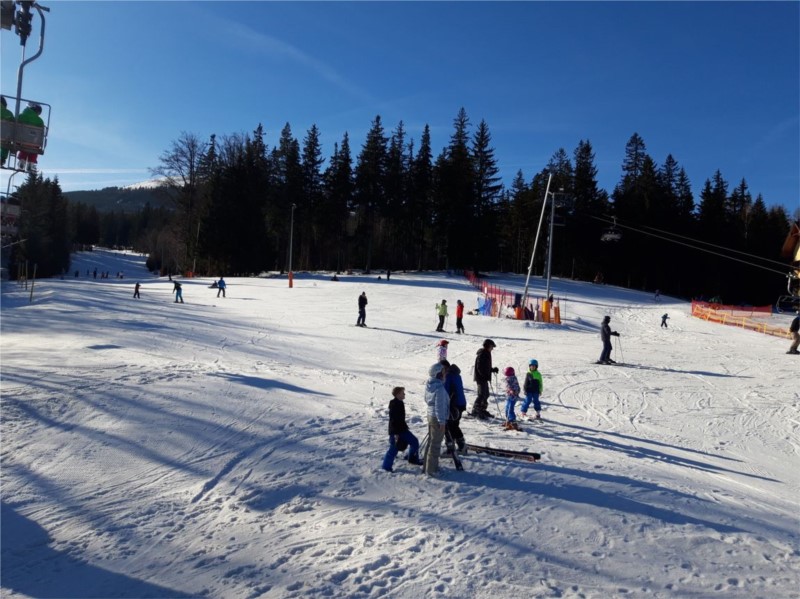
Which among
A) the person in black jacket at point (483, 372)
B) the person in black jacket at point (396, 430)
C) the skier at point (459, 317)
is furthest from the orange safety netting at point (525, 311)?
the person in black jacket at point (396, 430)

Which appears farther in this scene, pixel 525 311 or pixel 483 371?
pixel 525 311

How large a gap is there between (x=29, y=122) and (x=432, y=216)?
5817cm

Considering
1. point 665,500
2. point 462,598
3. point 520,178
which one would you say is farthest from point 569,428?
point 520,178

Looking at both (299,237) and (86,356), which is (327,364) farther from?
(299,237)

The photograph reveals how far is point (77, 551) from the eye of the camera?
5.65m

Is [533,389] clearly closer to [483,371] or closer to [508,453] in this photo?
[483,371]

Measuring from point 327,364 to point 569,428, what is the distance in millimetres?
7652

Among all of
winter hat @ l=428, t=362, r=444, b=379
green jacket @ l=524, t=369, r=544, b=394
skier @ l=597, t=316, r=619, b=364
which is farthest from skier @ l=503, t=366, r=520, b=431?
skier @ l=597, t=316, r=619, b=364

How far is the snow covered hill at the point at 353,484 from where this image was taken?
17.1 feet

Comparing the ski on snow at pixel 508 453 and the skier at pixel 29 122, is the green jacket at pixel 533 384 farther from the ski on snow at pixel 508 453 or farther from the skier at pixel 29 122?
the skier at pixel 29 122

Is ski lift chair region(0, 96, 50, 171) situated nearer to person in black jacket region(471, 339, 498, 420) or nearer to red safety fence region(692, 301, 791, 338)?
person in black jacket region(471, 339, 498, 420)

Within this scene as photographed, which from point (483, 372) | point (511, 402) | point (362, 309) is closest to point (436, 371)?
point (483, 372)

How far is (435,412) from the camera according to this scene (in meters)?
7.29

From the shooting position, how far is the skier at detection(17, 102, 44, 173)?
6.15 m
